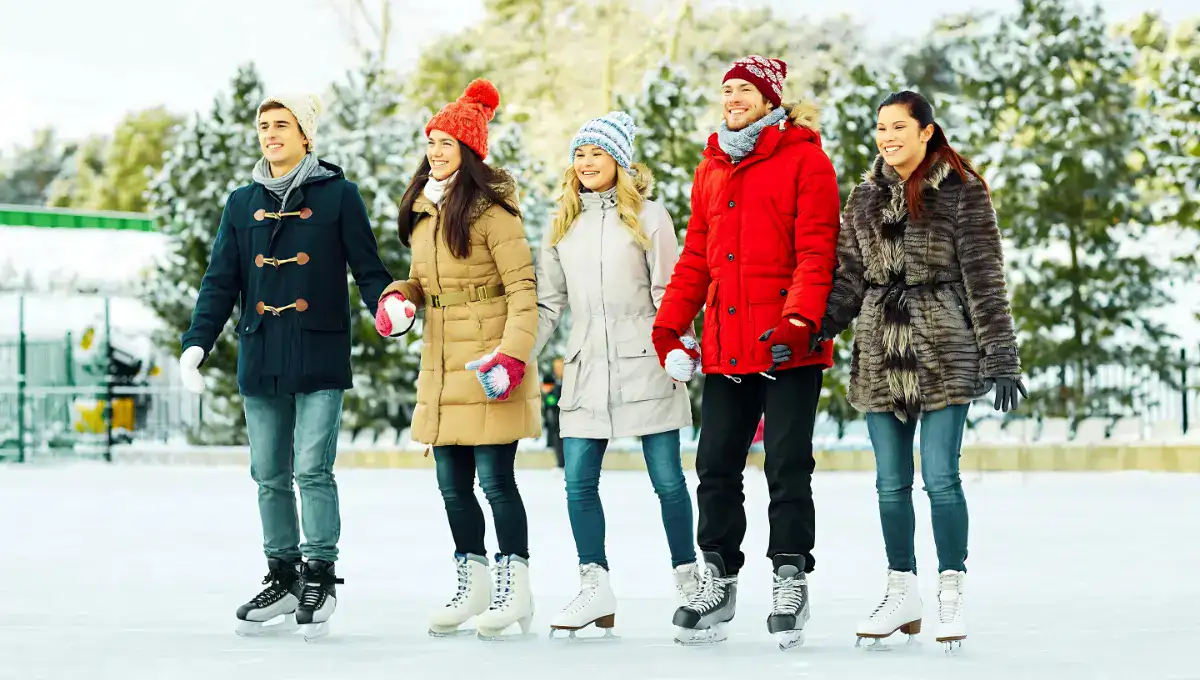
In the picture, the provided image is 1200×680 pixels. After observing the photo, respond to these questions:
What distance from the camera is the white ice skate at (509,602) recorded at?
686cm

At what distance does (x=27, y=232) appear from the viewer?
38281 millimetres

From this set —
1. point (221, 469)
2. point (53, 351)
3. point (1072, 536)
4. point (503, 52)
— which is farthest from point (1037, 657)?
point (503, 52)

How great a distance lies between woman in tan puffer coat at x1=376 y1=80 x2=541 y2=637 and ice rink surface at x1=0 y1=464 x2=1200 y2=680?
0.30m

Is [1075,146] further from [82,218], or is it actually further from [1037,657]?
[82,218]

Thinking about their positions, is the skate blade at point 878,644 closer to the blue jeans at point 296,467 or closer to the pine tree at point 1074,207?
the blue jeans at point 296,467

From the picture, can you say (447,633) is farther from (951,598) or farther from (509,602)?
(951,598)

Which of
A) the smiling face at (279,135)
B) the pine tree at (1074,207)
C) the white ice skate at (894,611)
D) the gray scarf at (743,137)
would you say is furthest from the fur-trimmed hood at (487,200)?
the pine tree at (1074,207)

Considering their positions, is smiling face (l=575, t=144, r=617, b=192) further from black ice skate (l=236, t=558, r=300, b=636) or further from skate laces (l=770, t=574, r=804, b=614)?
black ice skate (l=236, t=558, r=300, b=636)

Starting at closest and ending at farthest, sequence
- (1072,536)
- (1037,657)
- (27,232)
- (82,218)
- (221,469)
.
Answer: (1037,657) → (1072,536) → (221,469) → (27,232) → (82,218)

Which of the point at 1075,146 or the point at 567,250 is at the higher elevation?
the point at 1075,146

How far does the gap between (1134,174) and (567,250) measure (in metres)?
16.4

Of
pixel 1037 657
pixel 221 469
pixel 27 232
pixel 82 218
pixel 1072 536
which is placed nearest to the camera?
pixel 1037 657

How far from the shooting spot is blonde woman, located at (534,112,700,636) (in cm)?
695

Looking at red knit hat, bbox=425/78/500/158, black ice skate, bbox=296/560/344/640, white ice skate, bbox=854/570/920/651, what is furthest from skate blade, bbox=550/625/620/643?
red knit hat, bbox=425/78/500/158
